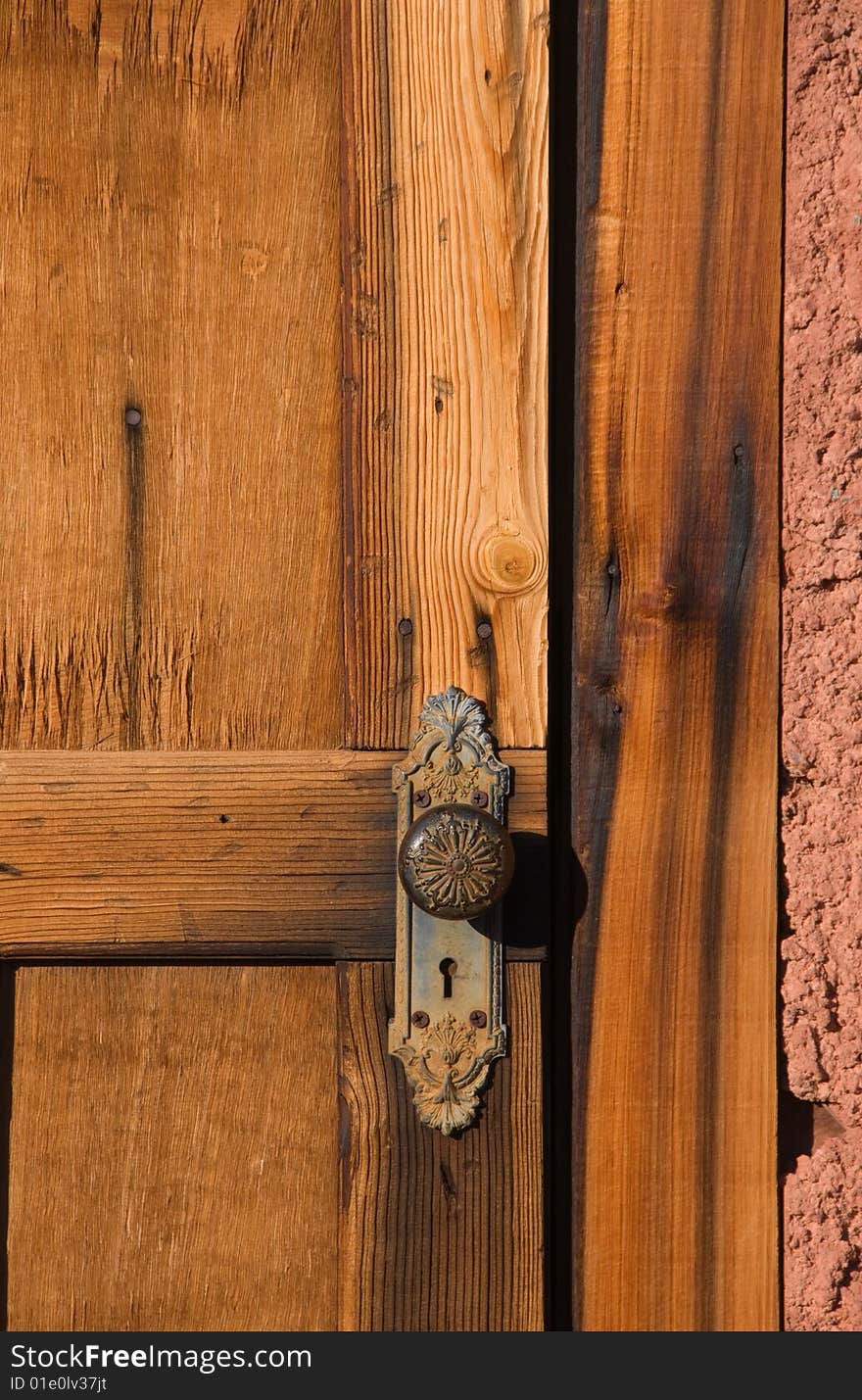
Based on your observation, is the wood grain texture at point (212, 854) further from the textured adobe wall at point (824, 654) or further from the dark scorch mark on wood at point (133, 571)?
the textured adobe wall at point (824, 654)

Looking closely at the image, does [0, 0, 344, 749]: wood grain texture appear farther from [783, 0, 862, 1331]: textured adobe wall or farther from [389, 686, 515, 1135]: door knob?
[783, 0, 862, 1331]: textured adobe wall

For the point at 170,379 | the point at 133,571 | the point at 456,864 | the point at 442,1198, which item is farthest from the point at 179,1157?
the point at 170,379

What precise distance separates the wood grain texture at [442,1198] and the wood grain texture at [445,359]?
0.24m

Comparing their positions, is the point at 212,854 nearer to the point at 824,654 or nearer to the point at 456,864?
the point at 456,864

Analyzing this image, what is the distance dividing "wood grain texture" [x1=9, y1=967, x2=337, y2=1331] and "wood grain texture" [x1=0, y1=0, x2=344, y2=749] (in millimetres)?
200

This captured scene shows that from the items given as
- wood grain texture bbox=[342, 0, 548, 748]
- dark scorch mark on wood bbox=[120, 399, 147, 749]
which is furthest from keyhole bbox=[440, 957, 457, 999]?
dark scorch mark on wood bbox=[120, 399, 147, 749]

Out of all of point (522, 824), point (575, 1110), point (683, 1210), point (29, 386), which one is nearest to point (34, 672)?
point (29, 386)

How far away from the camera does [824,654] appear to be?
30.4 inches

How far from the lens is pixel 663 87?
777mm

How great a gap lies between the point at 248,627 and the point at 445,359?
9.5 inches

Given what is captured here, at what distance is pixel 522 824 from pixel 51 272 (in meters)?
0.53

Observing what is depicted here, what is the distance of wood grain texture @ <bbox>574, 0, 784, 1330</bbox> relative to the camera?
2.55ft

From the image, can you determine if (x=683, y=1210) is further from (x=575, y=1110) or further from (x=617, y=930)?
(x=617, y=930)

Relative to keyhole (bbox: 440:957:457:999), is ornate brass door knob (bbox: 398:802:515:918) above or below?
above
